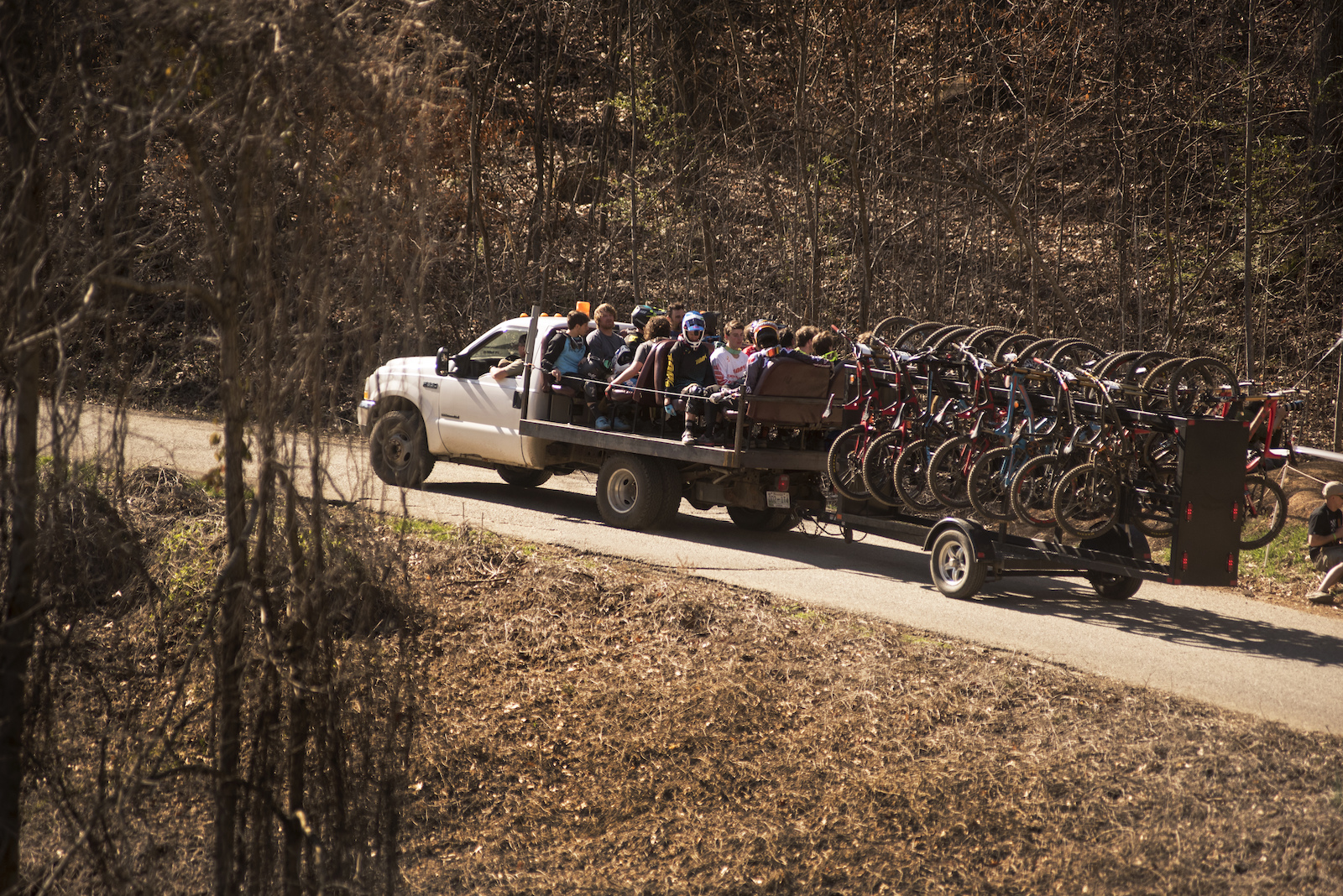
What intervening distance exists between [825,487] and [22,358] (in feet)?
35.3

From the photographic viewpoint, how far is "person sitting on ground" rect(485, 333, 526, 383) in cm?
1236

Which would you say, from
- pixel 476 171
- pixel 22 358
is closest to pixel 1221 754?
pixel 22 358

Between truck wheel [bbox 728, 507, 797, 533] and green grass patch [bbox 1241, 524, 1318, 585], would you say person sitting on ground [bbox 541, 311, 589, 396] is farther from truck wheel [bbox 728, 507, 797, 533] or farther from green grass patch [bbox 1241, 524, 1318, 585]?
green grass patch [bbox 1241, 524, 1318, 585]

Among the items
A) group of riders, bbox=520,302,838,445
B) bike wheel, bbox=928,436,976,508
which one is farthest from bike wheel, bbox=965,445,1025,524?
group of riders, bbox=520,302,838,445

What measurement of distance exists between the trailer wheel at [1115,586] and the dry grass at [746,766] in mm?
2774

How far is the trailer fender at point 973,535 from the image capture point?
9352 millimetres

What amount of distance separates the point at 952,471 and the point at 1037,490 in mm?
930

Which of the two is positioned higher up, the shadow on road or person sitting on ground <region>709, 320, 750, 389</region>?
person sitting on ground <region>709, 320, 750, 389</region>

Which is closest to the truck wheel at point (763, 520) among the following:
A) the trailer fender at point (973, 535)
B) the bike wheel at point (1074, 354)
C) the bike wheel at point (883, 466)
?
the bike wheel at point (883, 466)

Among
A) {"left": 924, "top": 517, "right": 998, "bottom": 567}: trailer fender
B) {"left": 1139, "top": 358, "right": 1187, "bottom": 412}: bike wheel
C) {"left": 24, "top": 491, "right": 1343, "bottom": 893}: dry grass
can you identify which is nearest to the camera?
{"left": 24, "top": 491, "right": 1343, "bottom": 893}: dry grass

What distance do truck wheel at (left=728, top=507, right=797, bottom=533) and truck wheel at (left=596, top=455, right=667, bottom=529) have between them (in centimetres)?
122

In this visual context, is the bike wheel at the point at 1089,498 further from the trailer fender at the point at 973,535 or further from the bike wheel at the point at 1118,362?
the bike wheel at the point at 1118,362

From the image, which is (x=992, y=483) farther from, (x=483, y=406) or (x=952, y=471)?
(x=483, y=406)

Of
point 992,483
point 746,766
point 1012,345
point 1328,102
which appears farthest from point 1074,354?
point 1328,102
